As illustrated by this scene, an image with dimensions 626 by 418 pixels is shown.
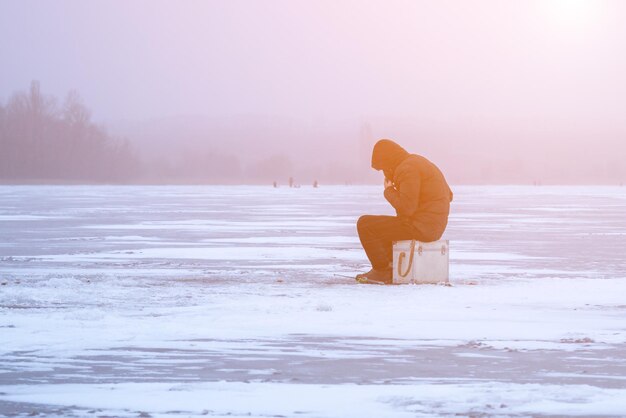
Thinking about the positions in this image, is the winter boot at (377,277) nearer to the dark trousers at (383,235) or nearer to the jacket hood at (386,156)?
the dark trousers at (383,235)

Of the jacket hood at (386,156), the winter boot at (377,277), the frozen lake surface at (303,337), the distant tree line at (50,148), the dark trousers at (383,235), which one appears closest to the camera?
the frozen lake surface at (303,337)

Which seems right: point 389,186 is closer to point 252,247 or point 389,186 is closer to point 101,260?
point 101,260

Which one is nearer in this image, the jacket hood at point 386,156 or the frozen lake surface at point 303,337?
the frozen lake surface at point 303,337

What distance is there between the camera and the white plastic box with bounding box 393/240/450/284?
12750mm

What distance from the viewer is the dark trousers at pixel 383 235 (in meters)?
12.9

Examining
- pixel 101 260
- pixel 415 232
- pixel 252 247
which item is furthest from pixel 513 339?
pixel 252 247

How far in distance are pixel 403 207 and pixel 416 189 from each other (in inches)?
10.0

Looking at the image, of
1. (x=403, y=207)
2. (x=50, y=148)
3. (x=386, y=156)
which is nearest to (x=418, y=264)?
(x=403, y=207)

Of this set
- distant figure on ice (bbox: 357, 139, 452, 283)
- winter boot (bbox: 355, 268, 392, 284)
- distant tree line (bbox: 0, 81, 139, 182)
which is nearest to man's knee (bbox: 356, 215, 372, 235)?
distant figure on ice (bbox: 357, 139, 452, 283)

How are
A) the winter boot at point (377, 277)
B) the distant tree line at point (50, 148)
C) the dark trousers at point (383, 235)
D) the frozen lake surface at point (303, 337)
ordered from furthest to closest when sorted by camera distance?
1. the distant tree line at point (50, 148)
2. the dark trousers at point (383, 235)
3. the winter boot at point (377, 277)
4. the frozen lake surface at point (303, 337)

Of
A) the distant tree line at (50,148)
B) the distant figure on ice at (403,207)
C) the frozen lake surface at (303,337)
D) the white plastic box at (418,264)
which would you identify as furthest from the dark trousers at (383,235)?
the distant tree line at (50,148)

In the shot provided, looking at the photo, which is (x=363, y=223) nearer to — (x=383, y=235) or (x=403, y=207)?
(x=383, y=235)

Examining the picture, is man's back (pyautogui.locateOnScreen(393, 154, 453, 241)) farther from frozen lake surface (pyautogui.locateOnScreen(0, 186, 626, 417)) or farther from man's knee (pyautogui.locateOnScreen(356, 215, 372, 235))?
frozen lake surface (pyautogui.locateOnScreen(0, 186, 626, 417))

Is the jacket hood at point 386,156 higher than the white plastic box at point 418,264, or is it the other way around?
the jacket hood at point 386,156
